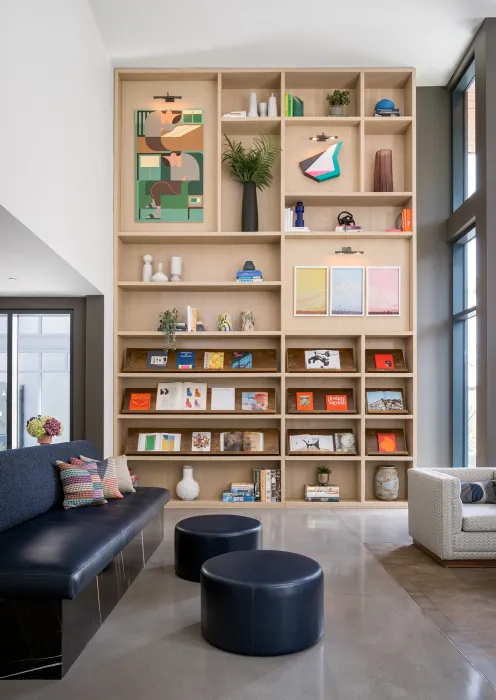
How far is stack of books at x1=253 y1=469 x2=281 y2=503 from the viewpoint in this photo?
6762 millimetres

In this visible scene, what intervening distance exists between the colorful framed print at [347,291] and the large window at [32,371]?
258cm

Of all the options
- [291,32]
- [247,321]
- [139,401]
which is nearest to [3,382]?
[139,401]

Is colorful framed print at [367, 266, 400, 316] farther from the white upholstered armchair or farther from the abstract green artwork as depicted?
the white upholstered armchair

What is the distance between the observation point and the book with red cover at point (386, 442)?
6.85 m

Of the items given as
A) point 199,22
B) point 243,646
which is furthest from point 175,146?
point 243,646

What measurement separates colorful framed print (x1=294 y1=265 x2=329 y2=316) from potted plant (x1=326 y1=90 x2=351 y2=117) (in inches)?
62.6

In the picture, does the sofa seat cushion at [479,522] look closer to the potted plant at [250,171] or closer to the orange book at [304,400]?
the orange book at [304,400]

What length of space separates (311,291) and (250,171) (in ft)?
4.35

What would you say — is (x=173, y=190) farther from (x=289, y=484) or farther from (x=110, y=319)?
(x=289, y=484)

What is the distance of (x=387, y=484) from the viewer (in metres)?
6.81

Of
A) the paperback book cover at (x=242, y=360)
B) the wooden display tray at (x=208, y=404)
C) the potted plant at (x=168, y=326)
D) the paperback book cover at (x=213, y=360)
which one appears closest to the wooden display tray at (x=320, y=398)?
the wooden display tray at (x=208, y=404)

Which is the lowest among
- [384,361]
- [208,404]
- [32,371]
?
[208,404]

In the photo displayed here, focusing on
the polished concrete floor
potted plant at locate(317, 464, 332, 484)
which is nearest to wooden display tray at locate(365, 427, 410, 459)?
potted plant at locate(317, 464, 332, 484)

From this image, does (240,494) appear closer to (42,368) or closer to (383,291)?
(42,368)
